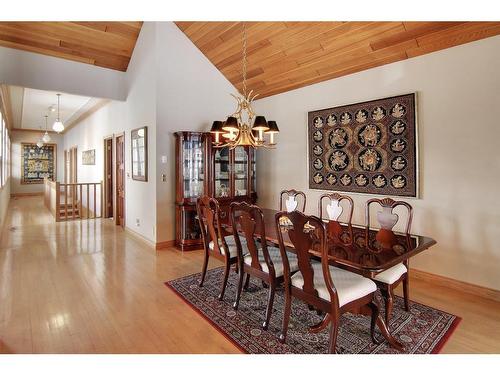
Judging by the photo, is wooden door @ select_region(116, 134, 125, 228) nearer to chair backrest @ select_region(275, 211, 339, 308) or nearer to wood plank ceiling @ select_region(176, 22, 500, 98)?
wood plank ceiling @ select_region(176, 22, 500, 98)

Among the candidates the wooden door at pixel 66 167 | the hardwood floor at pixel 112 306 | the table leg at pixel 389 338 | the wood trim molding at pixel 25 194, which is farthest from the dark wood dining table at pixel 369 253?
the wood trim molding at pixel 25 194

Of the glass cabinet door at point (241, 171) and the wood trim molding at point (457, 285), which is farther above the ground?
the glass cabinet door at point (241, 171)

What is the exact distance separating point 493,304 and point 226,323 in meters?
2.53

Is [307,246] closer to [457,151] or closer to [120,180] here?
[457,151]

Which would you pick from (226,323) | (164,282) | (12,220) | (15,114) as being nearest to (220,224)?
(226,323)

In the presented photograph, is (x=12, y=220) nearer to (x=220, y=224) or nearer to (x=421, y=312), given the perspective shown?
(x=220, y=224)

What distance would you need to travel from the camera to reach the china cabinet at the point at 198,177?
449 centimetres

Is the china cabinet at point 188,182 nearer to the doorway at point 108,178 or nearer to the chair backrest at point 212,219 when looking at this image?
the chair backrest at point 212,219

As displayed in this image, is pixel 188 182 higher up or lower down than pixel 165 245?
higher up

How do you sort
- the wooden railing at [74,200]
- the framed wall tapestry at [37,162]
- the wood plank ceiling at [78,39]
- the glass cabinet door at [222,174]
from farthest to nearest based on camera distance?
the framed wall tapestry at [37,162] → the wooden railing at [74,200] → the glass cabinet door at [222,174] → the wood plank ceiling at [78,39]

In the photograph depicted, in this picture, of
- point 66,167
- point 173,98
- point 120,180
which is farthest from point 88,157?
point 173,98

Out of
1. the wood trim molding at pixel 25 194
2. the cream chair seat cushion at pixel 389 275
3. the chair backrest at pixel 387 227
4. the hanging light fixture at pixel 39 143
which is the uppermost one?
the hanging light fixture at pixel 39 143

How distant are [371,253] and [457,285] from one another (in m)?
1.83

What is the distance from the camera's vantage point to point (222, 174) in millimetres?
4902
